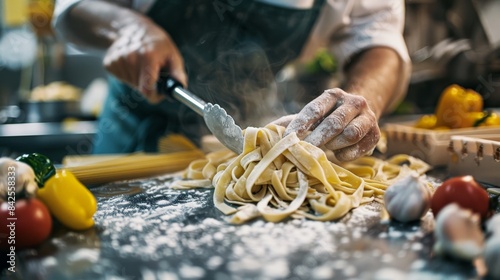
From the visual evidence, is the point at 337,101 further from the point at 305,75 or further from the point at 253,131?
the point at 305,75

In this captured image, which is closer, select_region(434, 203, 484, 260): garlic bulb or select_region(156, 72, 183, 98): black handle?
select_region(434, 203, 484, 260): garlic bulb

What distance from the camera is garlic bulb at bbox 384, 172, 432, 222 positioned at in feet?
3.72

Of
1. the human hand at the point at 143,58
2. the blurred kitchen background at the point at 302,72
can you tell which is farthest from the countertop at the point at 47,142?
the human hand at the point at 143,58

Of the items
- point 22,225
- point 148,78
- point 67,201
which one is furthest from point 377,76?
point 22,225

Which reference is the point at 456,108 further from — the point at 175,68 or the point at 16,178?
the point at 16,178

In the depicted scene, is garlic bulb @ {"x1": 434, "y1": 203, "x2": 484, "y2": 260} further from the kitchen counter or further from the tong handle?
the tong handle

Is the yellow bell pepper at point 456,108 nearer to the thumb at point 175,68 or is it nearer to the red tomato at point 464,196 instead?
the red tomato at point 464,196

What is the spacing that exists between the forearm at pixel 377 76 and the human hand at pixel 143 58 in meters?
0.68

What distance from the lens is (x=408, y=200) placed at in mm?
1135

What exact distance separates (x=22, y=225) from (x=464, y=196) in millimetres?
→ 966

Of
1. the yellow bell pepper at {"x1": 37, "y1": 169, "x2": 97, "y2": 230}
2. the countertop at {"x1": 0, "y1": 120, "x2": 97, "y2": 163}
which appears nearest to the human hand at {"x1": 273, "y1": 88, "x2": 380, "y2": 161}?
the yellow bell pepper at {"x1": 37, "y1": 169, "x2": 97, "y2": 230}

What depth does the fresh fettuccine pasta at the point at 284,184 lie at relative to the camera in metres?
1.22

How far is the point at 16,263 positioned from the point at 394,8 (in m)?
1.91

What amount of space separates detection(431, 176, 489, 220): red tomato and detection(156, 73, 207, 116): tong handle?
0.77 meters
